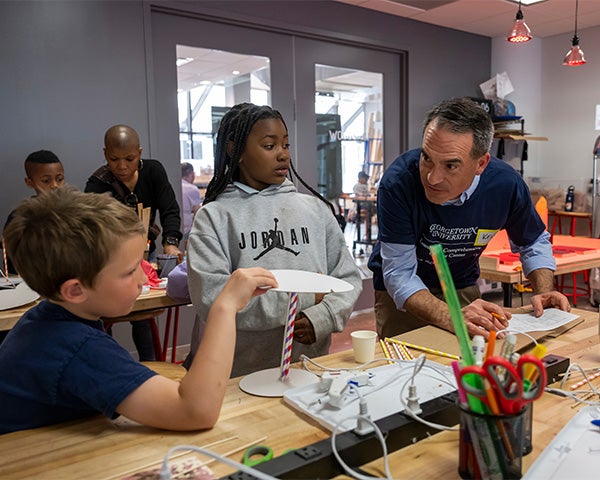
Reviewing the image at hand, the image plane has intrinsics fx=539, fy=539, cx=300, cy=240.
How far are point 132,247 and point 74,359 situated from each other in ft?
0.70

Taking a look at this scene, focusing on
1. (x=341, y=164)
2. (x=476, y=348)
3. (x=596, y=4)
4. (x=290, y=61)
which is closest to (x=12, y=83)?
(x=290, y=61)

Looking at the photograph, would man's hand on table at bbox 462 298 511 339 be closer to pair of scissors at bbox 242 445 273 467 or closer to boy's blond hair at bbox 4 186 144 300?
pair of scissors at bbox 242 445 273 467

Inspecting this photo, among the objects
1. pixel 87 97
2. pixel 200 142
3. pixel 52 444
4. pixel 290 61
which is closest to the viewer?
pixel 52 444

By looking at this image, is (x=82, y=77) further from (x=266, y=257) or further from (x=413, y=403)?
(x=413, y=403)

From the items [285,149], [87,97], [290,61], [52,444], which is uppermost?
[290,61]

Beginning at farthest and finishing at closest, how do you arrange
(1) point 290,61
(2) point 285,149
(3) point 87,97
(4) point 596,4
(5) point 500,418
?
1. (4) point 596,4
2. (1) point 290,61
3. (3) point 87,97
4. (2) point 285,149
5. (5) point 500,418

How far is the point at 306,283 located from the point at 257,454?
35 centimetres

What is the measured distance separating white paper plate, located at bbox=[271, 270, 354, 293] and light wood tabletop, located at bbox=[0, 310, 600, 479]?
0.72 ft

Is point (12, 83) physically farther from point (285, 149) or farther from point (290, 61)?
point (285, 149)

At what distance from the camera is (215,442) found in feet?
2.84

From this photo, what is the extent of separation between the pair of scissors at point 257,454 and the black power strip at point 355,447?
0.19ft

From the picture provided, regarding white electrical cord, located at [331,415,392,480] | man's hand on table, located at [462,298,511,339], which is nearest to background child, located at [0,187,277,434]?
white electrical cord, located at [331,415,392,480]

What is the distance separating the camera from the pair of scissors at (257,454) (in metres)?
0.80

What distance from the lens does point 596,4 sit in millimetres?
4484
